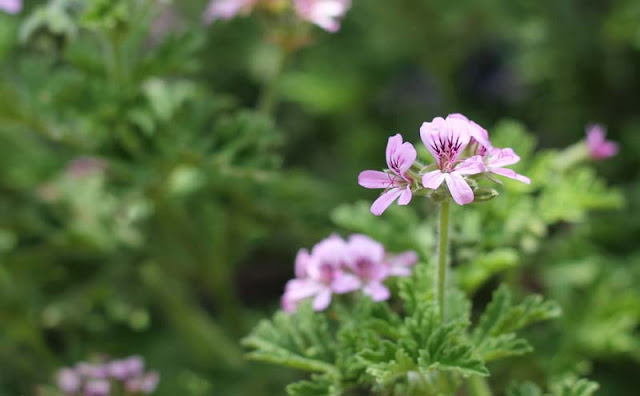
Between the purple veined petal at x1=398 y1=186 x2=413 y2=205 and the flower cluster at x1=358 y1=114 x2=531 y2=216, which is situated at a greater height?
the flower cluster at x1=358 y1=114 x2=531 y2=216

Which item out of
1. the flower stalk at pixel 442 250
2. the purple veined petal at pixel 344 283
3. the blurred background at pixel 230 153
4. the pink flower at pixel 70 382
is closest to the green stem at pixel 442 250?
the flower stalk at pixel 442 250

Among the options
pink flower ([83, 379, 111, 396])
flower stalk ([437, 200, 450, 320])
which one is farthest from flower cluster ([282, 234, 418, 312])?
pink flower ([83, 379, 111, 396])

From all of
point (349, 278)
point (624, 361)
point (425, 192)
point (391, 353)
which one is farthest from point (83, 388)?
point (624, 361)

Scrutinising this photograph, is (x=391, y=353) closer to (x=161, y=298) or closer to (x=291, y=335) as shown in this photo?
(x=291, y=335)

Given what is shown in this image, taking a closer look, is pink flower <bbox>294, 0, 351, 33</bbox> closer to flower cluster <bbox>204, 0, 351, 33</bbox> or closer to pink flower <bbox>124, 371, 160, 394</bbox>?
flower cluster <bbox>204, 0, 351, 33</bbox>

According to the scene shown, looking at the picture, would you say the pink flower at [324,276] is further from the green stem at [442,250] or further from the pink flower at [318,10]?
the pink flower at [318,10]

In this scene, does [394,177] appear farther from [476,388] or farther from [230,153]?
[230,153]

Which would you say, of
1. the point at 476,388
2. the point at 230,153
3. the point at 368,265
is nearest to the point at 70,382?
the point at 230,153
